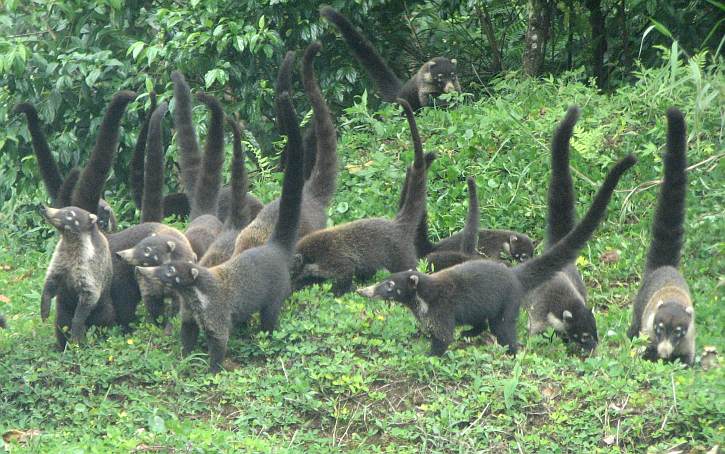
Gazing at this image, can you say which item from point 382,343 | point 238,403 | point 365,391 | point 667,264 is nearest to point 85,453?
point 238,403

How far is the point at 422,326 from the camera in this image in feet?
21.4

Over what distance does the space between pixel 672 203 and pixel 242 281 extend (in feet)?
9.25

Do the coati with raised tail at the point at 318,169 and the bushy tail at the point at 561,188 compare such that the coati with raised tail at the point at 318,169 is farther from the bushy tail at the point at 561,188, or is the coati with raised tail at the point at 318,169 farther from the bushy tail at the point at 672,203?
the bushy tail at the point at 672,203

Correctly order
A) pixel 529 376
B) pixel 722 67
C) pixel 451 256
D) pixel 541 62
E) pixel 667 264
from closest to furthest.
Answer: pixel 529 376, pixel 667 264, pixel 451 256, pixel 722 67, pixel 541 62

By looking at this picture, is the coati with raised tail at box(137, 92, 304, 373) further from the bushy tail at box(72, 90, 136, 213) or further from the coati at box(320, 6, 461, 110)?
the coati at box(320, 6, 461, 110)

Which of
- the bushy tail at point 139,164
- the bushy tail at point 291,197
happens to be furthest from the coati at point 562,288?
the bushy tail at point 139,164

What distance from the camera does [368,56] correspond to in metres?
10.5

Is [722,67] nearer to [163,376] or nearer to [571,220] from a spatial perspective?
[571,220]

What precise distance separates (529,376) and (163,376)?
2239mm

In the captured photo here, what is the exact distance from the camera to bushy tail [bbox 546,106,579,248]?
704cm

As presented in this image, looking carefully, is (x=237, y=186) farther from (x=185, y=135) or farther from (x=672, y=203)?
(x=672, y=203)

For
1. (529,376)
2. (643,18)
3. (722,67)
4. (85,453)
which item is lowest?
(85,453)

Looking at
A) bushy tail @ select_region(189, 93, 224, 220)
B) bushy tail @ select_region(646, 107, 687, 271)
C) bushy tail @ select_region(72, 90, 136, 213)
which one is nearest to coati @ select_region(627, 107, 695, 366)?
bushy tail @ select_region(646, 107, 687, 271)

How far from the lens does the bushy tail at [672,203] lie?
674 centimetres
